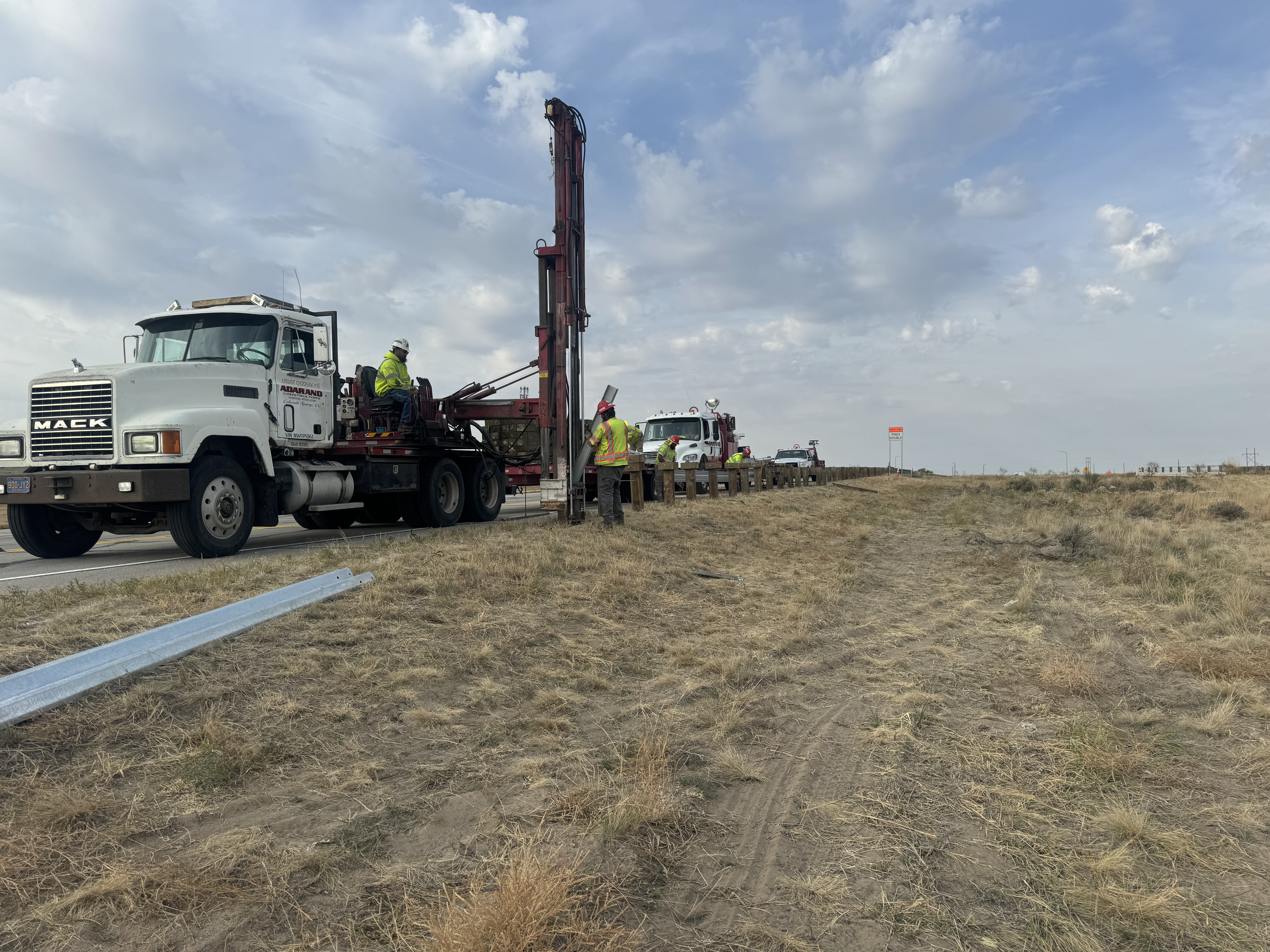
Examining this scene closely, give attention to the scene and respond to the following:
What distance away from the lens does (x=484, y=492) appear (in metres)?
14.8

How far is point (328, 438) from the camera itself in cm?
1155

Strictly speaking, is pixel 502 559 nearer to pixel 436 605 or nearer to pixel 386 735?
pixel 436 605

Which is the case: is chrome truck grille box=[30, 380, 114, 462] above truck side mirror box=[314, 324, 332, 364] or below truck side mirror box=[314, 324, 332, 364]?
below

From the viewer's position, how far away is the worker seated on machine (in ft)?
41.3

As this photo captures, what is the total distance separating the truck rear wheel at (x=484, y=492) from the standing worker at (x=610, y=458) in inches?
124

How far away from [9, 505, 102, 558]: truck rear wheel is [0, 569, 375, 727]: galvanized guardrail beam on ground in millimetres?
5788

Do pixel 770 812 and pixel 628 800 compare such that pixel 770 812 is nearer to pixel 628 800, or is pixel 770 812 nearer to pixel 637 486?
pixel 628 800

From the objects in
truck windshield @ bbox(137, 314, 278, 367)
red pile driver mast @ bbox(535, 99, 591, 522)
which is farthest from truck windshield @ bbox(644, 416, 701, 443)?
truck windshield @ bbox(137, 314, 278, 367)

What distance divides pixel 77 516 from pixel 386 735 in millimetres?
7804

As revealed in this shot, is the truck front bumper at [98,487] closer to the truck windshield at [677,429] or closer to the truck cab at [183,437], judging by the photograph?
the truck cab at [183,437]

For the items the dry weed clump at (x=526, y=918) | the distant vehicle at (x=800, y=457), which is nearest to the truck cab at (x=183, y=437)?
the dry weed clump at (x=526, y=918)

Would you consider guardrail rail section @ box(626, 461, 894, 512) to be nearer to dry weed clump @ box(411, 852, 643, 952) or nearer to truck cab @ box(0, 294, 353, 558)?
truck cab @ box(0, 294, 353, 558)

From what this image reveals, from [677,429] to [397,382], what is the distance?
13.2 meters

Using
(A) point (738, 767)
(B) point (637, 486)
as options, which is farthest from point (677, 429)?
(A) point (738, 767)
